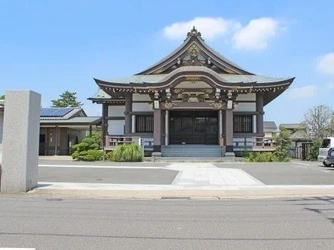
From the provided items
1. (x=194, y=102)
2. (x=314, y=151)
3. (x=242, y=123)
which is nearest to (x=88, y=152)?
(x=194, y=102)

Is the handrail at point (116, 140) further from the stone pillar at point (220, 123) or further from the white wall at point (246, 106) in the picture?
the white wall at point (246, 106)

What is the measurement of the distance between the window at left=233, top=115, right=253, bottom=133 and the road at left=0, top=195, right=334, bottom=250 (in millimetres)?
20666

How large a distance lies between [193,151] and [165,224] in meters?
22.2

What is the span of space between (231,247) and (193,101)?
2435 cm

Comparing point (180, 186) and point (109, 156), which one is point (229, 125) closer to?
point (109, 156)

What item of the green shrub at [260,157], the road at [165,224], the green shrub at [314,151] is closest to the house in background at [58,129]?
the green shrub at [260,157]

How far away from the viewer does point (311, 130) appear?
47656 mm

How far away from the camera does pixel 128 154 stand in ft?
86.2

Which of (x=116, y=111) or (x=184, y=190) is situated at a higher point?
(x=116, y=111)

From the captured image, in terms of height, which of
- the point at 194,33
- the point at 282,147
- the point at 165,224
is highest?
the point at 194,33

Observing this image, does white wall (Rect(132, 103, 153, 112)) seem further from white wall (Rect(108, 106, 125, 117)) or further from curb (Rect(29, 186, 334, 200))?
curb (Rect(29, 186, 334, 200))

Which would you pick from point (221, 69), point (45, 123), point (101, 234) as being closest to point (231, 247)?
point (101, 234)

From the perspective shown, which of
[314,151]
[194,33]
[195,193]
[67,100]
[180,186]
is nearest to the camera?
[195,193]

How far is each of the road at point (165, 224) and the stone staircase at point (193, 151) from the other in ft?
60.1
